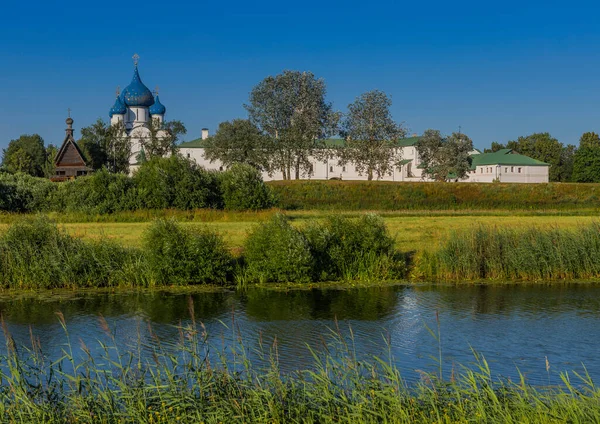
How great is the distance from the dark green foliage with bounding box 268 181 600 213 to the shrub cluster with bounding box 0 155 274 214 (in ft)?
54.6

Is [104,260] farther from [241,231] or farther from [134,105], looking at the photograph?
[134,105]

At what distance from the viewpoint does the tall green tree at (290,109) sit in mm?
72000

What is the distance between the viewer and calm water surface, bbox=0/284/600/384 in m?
13.4

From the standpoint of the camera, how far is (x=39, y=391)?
29.3 feet

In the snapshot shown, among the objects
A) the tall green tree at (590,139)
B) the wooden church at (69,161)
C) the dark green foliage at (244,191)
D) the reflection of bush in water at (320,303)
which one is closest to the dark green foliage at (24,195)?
the dark green foliage at (244,191)

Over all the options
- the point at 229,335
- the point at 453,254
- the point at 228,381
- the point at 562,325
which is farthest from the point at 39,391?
the point at 453,254

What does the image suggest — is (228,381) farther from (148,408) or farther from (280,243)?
(280,243)

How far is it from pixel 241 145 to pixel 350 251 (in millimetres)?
54345

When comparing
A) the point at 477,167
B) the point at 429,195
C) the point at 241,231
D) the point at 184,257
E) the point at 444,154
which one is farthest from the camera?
the point at 477,167

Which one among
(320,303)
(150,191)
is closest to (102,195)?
(150,191)

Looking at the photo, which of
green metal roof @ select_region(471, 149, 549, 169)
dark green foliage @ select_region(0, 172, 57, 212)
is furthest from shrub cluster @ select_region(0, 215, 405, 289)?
green metal roof @ select_region(471, 149, 549, 169)

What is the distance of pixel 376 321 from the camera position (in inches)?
665

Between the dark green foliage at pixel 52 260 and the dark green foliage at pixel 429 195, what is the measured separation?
1421 inches

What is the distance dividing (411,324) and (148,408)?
872 cm
